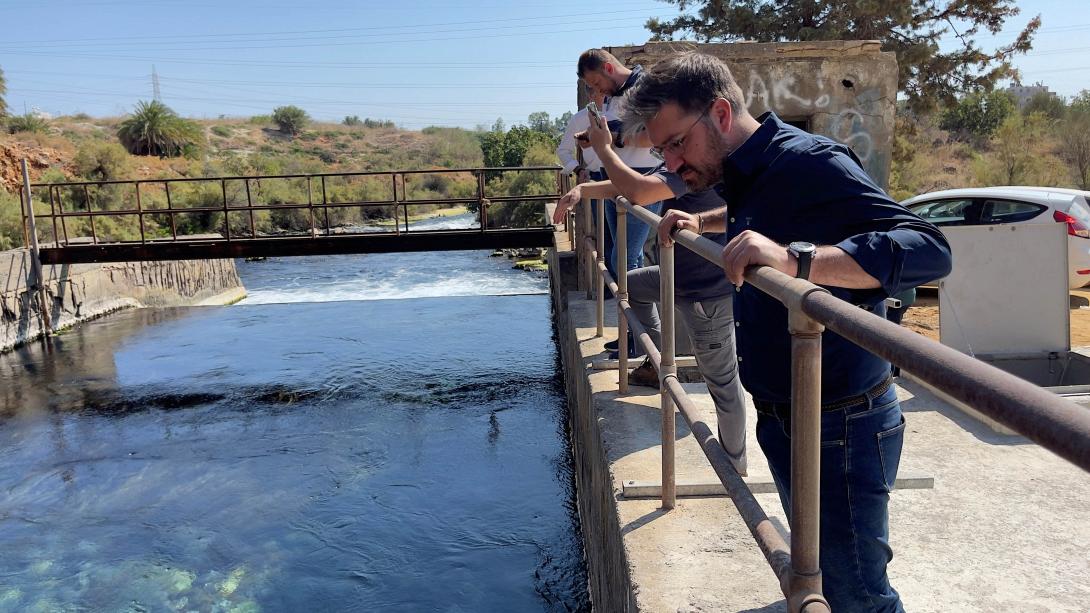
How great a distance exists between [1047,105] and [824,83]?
35.7 m

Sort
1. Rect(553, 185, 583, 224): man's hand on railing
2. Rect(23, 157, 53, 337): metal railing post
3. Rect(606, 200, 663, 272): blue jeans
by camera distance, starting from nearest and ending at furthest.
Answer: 1. Rect(553, 185, 583, 224): man's hand on railing
2. Rect(606, 200, 663, 272): blue jeans
3. Rect(23, 157, 53, 337): metal railing post

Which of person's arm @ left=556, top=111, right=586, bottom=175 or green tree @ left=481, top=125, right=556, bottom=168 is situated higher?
green tree @ left=481, top=125, right=556, bottom=168

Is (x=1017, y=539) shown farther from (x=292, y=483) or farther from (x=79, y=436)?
(x=79, y=436)

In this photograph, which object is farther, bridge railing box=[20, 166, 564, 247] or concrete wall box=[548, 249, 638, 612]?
bridge railing box=[20, 166, 564, 247]

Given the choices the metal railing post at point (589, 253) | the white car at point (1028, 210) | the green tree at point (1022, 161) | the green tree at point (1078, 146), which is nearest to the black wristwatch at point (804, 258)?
the metal railing post at point (589, 253)

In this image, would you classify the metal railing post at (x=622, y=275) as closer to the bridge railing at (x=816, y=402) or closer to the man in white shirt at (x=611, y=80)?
the man in white shirt at (x=611, y=80)

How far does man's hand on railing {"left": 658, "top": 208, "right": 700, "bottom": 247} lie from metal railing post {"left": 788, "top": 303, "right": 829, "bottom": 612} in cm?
115

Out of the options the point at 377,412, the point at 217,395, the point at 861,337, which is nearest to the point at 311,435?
the point at 377,412

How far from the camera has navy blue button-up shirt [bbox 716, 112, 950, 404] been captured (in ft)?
4.96

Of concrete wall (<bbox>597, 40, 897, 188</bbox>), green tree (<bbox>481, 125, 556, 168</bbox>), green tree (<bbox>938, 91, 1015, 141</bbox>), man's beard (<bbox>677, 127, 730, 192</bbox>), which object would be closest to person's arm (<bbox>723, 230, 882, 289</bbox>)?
man's beard (<bbox>677, 127, 730, 192</bbox>)

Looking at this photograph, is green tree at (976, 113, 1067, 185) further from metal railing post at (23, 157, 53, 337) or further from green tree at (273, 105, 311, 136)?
green tree at (273, 105, 311, 136)

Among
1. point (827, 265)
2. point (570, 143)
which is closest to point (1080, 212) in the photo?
point (570, 143)

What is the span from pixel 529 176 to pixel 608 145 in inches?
1263

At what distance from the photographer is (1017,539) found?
2.74 metres
